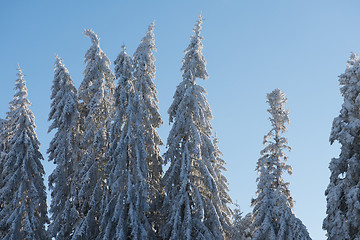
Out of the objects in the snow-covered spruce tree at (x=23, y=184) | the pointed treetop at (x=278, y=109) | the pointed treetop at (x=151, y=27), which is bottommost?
the snow-covered spruce tree at (x=23, y=184)

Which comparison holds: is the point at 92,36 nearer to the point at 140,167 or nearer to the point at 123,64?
the point at 123,64

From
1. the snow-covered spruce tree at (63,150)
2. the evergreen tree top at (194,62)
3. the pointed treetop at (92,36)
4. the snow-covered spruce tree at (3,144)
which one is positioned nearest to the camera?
the evergreen tree top at (194,62)

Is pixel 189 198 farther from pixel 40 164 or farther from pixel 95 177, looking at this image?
pixel 40 164

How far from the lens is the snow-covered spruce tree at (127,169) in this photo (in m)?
21.6

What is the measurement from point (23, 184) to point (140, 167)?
967 cm

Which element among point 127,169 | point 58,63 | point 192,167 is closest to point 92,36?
point 58,63

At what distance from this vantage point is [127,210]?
73.6 feet

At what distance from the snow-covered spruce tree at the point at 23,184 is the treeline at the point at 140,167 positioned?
7cm

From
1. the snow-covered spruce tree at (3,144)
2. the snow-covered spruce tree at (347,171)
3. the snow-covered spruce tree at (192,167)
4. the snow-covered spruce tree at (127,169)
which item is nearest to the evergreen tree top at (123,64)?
the snow-covered spruce tree at (127,169)

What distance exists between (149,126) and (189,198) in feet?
17.2

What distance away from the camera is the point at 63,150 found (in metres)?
27.3

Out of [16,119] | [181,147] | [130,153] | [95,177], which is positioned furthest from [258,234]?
[16,119]

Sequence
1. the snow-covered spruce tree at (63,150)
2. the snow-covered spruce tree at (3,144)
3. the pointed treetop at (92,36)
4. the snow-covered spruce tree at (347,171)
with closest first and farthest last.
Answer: the snow-covered spruce tree at (347,171) < the snow-covered spruce tree at (63,150) < the pointed treetop at (92,36) < the snow-covered spruce tree at (3,144)

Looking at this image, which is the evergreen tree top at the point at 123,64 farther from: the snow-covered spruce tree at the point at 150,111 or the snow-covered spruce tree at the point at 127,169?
the snow-covered spruce tree at the point at 150,111
